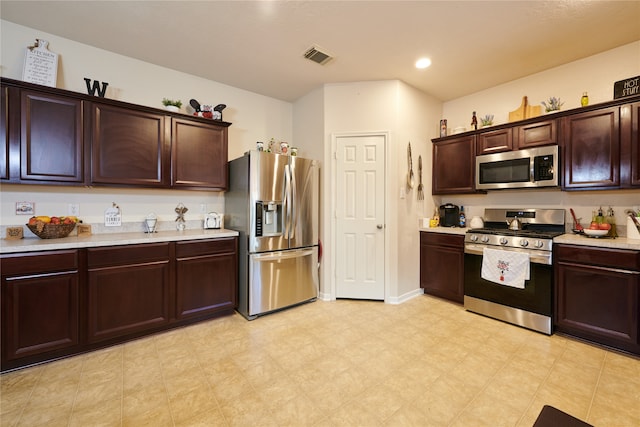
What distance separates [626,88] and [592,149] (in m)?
0.58

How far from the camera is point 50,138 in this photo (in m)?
2.19

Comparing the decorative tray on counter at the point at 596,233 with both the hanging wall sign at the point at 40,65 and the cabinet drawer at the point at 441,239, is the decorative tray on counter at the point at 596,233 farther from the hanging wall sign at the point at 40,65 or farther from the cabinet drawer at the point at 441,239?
the hanging wall sign at the point at 40,65

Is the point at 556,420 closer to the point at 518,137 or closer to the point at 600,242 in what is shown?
the point at 600,242

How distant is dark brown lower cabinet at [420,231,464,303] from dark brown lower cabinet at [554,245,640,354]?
0.90 metres

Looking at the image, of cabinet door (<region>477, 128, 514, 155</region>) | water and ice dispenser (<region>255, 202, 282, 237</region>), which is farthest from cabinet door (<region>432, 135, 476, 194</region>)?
water and ice dispenser (<region>255, 202, 282, 237</region>)

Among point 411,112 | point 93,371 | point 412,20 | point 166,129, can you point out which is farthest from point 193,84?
point 93,371

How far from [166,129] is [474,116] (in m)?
3.68

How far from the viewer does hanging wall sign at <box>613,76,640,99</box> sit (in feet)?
7.77

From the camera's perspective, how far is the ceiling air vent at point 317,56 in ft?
8.76

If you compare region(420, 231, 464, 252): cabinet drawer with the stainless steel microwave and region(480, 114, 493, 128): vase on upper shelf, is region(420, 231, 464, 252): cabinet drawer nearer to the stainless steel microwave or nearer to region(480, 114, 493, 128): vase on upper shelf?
the stainless steel microwave

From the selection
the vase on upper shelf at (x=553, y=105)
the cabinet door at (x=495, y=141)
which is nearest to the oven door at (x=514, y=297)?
the cabinet door at (x=495, y=141)

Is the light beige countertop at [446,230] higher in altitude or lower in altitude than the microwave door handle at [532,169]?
lower

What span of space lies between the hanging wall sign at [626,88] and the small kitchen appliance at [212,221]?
4226 millimetres

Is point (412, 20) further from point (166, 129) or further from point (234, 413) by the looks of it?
point (234, 413)
